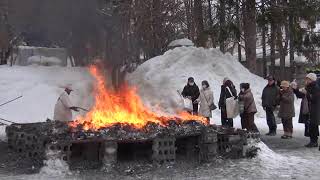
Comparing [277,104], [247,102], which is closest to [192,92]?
[247,102]

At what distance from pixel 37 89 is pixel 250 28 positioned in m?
8.75

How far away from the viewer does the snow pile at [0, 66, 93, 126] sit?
1731 centimetres

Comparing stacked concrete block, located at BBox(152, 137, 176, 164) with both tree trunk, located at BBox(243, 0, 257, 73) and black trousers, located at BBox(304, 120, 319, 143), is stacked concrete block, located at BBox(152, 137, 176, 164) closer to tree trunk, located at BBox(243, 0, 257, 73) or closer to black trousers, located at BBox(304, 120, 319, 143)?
black trousers, located at BBox(304, 120, 319, 143)

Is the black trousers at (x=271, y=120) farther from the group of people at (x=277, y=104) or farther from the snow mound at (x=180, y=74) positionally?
the snow mound at (x=180, y=74)

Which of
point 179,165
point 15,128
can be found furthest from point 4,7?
point 179,165

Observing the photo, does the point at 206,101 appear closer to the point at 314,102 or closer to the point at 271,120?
the point at 271,120

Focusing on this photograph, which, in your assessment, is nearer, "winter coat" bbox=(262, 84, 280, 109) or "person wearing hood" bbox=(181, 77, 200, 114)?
"winter coat" bbox=(262, 84, 280, 109)

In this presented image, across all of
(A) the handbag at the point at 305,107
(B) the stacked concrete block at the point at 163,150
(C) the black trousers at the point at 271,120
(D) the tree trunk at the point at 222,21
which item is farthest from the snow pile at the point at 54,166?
(D) the tree trunk at the point at 222,21

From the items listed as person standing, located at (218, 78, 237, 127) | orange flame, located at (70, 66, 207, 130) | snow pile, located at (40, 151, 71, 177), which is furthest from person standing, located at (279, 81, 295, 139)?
snow pile, located at (40, 151, 71, 177)

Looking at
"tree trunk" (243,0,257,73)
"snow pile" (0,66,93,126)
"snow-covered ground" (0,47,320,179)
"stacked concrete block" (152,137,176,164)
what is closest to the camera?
"stacked concrete block" (152,137,176,164)

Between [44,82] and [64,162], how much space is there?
12.4 m

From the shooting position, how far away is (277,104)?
41.3 ft

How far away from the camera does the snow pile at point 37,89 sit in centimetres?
1731

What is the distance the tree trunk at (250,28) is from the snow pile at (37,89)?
6.60 metres
